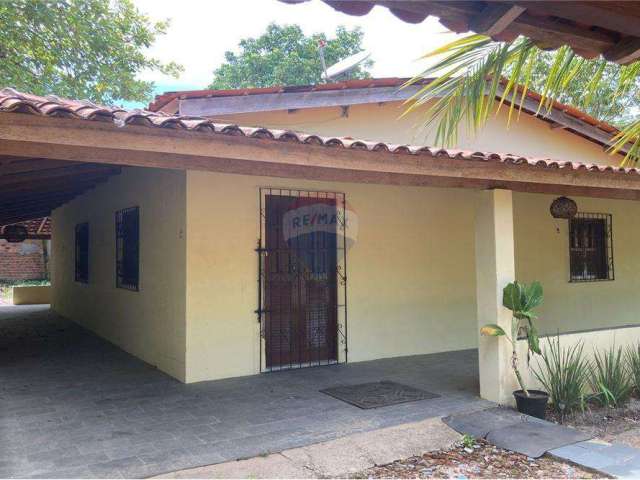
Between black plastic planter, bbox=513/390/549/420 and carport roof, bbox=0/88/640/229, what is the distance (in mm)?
2222

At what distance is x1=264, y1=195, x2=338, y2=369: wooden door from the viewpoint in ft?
22.9

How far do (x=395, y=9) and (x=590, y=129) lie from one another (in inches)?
368

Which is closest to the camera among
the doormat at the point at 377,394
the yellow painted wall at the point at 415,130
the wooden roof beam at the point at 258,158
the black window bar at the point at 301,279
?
the wooden roof beam at the point at 258,158

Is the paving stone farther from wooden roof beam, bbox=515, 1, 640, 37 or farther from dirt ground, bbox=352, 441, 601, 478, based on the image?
wooden roof beam, bbox=515, 1, 640, 37

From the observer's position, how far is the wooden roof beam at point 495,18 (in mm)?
2068

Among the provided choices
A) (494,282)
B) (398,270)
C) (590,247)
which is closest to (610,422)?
(494,282)

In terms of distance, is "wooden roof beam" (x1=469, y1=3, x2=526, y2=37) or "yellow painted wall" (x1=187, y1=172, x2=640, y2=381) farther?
"yellow painted wall" (x1=187, y1=172, x2=640, y2=381)

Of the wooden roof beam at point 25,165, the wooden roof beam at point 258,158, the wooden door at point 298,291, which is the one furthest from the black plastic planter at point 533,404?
the wooden roof beam at point 25,165

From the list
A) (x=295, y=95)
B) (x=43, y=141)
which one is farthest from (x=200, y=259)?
(x=43, y=141)

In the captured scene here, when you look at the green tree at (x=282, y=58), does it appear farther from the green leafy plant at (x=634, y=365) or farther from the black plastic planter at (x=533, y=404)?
the black plastic planter at (x=533, y=404)

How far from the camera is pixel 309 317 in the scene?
23.9ft

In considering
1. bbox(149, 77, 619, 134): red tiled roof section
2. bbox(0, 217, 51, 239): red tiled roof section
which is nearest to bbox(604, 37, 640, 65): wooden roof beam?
bbox(149, 77, 619, 134): red tiled roof section

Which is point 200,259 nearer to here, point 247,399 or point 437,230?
point 247,399

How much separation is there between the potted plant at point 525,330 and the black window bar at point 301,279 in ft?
7.76
